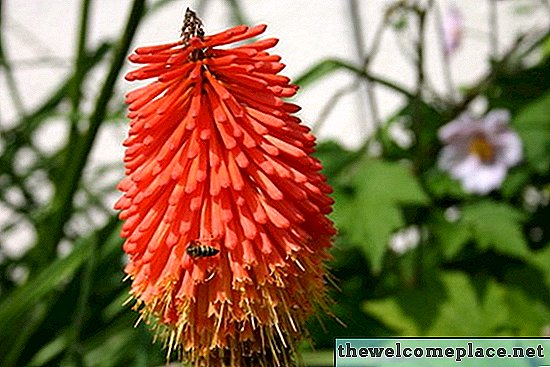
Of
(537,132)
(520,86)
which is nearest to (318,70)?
(537,132)

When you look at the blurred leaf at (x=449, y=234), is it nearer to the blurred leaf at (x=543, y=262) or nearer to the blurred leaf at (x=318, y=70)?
the blurred leaf at (x=543, y=262)

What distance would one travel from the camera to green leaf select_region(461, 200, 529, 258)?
124 centimetres

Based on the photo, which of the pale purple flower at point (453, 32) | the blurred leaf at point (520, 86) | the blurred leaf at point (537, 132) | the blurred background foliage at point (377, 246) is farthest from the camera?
the pale purple flower at point (453, 32)

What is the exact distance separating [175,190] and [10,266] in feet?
3.33

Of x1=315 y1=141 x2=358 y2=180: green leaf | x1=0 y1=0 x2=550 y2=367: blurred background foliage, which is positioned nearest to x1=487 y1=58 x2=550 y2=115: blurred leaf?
x1=0 y1=0 x2=550 y2=367: blurred background foliage

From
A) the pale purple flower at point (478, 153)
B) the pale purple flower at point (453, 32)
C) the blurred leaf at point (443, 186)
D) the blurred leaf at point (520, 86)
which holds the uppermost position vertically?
the pale purple flower at point (453, 32)

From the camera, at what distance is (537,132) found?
1.42 metres

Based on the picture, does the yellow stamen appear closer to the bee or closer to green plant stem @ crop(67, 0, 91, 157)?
green plant stem @ crop(67, 0, 91, 157)

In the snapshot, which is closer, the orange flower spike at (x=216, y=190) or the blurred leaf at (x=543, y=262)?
the orange flower spike at (x=216, y=190)

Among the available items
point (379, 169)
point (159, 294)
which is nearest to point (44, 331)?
point (379, 169)

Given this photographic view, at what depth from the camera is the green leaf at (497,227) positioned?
124cm

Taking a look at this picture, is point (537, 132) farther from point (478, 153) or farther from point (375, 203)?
point (375, 203)

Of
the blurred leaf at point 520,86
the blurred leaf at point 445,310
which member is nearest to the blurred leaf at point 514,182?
the blurred leaf at point 520,86

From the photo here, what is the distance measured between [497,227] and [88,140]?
69 cm
